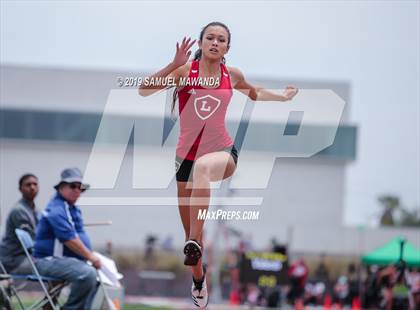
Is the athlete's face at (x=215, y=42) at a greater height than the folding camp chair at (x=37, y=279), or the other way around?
the athlete's face at (x=215, y=42)

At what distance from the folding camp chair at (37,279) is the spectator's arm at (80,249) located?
0.28 meters

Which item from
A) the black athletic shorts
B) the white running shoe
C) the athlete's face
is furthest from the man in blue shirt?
the athlete's face

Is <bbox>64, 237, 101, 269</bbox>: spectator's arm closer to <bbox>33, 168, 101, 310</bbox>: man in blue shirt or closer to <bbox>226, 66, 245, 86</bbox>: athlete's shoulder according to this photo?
<bbox>33, 168, 101, 310</bbox>: man in blue shirt

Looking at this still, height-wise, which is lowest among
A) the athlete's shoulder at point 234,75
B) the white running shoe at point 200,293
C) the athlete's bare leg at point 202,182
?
the white running shoe at point 200,293

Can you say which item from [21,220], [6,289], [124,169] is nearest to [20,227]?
[21,220]

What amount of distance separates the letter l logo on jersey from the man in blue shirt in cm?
211

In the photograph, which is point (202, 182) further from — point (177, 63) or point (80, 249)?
point (80, 249)

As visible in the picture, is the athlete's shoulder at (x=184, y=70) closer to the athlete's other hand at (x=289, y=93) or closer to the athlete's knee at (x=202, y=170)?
the athlete's knee at (x=202, y=170)

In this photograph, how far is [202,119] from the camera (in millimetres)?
6641

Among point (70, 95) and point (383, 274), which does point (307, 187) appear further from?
point (383, 274)

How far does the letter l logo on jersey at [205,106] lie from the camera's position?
6566 millimetres

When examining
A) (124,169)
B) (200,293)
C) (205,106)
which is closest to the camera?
(205,106)

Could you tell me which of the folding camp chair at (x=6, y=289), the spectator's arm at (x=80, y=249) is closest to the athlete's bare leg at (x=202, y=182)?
the spectator's arm at (x=80, y=249)

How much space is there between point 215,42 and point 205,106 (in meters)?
0.42
